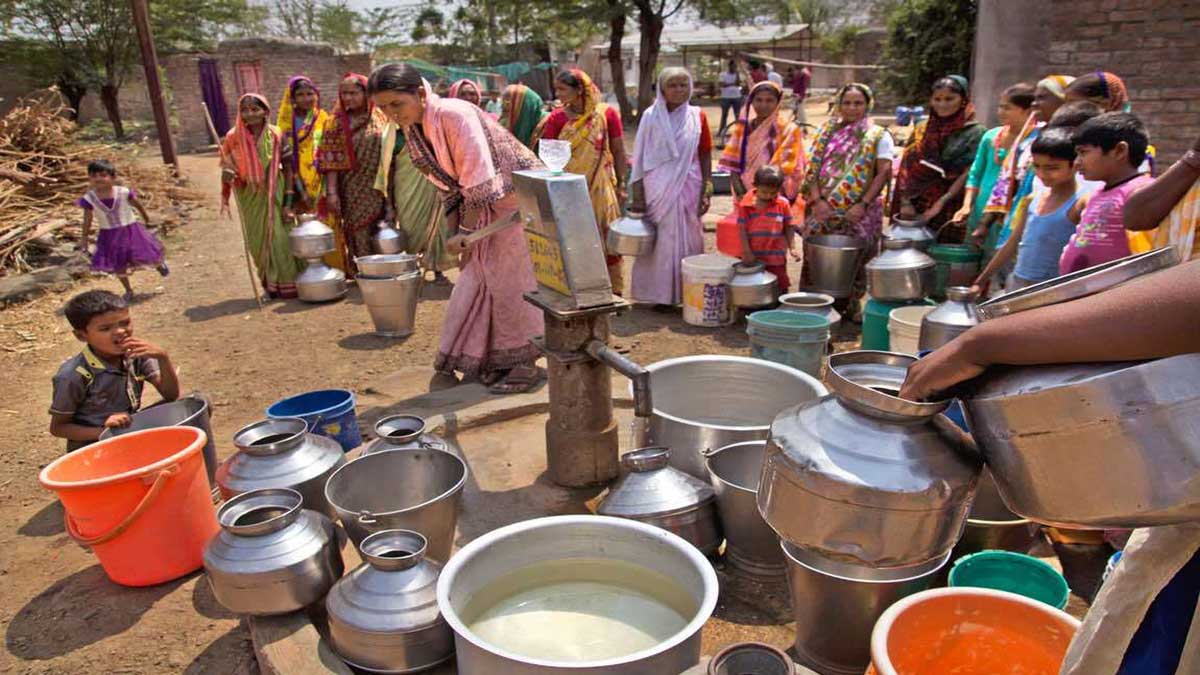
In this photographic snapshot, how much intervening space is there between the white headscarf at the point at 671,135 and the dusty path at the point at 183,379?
3.81 feet

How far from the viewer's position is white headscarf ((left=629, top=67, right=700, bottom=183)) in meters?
5.62

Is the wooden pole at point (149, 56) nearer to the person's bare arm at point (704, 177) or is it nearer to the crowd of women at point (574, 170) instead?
the crowd of women at point (574, 170)

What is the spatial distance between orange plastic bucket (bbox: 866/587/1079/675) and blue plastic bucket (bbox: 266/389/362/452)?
2.24 m

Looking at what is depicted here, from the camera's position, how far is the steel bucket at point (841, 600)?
193cm

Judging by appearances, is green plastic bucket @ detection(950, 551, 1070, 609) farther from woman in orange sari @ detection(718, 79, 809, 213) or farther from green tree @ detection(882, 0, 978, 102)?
green tree @ detection(882, 0, 978, 102)

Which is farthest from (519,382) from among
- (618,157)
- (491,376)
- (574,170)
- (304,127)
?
(304,127)

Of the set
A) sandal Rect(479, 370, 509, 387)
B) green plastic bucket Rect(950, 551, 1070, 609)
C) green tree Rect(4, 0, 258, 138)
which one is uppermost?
green tree Rect(4, 0, 258, 138)

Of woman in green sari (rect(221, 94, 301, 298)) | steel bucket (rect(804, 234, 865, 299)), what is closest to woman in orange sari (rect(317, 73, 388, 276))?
woman in green sari (rect(221, 94, 301, 298))

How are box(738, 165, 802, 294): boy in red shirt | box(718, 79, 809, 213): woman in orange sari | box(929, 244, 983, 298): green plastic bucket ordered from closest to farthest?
box(929, 244, 983, 298): green plastic bucket → box(738, 165, 802, 294): boy in red shirt → box(718, 79, 809, 213): woman in orange sari

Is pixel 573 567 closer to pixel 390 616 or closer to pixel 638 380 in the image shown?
pixel 390 616

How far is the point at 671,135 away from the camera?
18.4 feet

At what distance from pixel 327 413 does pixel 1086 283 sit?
9.01ft

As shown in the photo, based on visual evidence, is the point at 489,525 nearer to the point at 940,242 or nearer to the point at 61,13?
the point at 940,242

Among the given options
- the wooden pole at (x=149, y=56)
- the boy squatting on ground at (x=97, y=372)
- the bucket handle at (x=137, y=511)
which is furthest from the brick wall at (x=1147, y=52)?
the wooden pole at (x=149, y=56)
